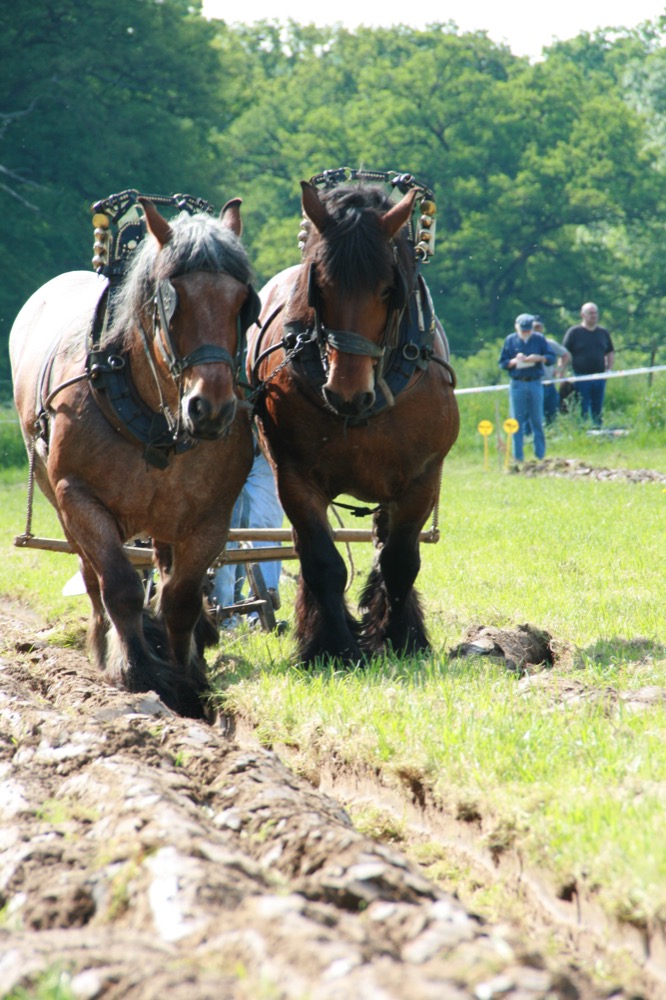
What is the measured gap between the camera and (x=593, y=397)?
20453 millimetres

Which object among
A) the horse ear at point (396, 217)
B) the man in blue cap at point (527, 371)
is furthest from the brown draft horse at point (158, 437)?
the man in blue cap at point (527, 371)

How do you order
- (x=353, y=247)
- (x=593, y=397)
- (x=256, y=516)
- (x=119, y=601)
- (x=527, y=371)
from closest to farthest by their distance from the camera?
(x=119, y=601) < (x=353, y=247) < (x=256, y=516) < (x=527, y=371) < (x=593, y=397)

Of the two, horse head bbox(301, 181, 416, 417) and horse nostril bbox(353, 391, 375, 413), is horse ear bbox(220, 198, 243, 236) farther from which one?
horse nostril bbox(353, 391, 375, 413)

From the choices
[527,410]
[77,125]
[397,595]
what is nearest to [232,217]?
[397,595]

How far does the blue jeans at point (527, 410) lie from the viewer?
18.0 meters

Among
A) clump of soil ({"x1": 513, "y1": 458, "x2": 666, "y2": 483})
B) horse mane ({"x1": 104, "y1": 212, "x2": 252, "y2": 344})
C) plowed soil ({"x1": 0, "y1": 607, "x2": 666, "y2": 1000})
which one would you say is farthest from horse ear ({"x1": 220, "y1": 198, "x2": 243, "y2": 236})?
clump of soil ({"x1": 513, "y1": 458, "x2": 666, "y2": 483})

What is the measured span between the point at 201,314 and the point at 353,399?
2.50ft

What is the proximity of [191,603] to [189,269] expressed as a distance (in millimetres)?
1649

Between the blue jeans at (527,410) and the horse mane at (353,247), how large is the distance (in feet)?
41.2

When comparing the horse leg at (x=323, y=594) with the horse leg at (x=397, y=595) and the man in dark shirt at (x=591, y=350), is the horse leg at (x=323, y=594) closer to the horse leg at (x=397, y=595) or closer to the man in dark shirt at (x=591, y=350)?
the horse leg at (x=397, y=595)

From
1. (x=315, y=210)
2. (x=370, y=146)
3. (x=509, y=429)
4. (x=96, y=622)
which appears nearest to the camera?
(x=315, y=210)

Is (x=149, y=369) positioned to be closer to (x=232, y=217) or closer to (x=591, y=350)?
(x=232, y=217)

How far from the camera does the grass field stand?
10.4 ft

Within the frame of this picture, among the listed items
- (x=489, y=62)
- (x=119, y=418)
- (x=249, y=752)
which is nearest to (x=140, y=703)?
(x=249, y=752)
